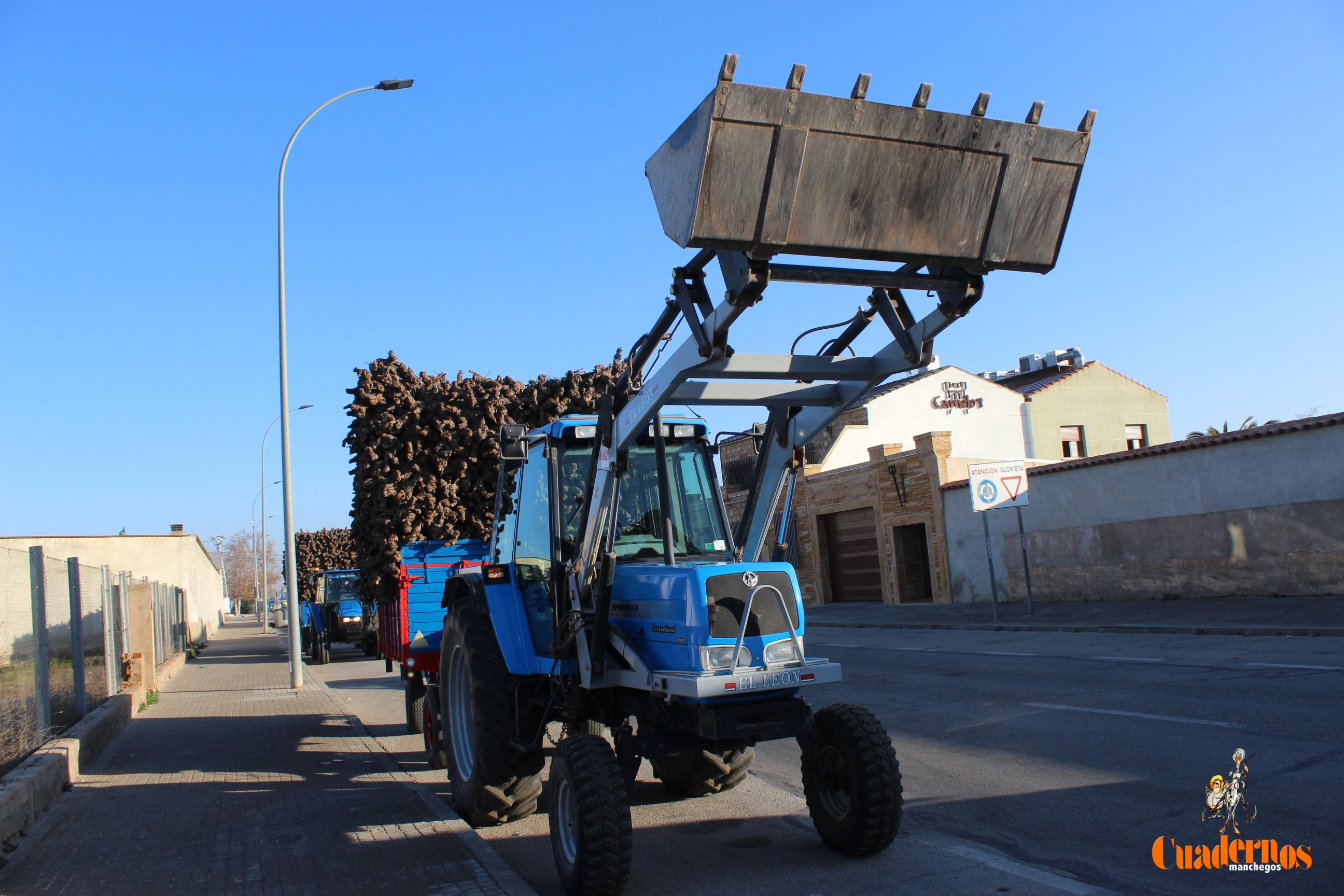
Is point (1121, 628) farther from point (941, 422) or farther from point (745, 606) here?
point (941, 422)

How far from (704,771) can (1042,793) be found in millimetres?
2247

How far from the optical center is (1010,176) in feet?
13.6

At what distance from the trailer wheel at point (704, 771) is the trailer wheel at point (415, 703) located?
397 cm

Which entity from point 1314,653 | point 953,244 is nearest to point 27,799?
point 953,244

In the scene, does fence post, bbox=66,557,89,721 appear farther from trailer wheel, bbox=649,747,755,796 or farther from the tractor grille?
the tractor grille

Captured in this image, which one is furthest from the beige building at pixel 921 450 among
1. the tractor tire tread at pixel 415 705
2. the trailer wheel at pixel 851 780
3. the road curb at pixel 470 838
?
the trailer wheel at pixel 851 780

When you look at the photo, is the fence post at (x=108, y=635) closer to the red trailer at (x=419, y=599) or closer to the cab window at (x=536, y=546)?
the red trailer at (x=419, y=599)

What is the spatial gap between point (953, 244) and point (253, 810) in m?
6.25

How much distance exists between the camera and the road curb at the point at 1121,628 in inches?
535

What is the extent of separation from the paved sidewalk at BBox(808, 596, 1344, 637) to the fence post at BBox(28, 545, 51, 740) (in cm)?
1513

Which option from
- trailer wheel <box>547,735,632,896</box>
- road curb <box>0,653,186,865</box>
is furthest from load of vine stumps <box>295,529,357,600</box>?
trailer wheel <box>547,735,632,896</box>

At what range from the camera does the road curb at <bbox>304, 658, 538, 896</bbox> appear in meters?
4.89

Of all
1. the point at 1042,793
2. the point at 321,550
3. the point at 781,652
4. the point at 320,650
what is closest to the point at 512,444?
the point at 781,652

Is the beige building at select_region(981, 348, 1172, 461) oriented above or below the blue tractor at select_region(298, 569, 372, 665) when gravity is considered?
above
